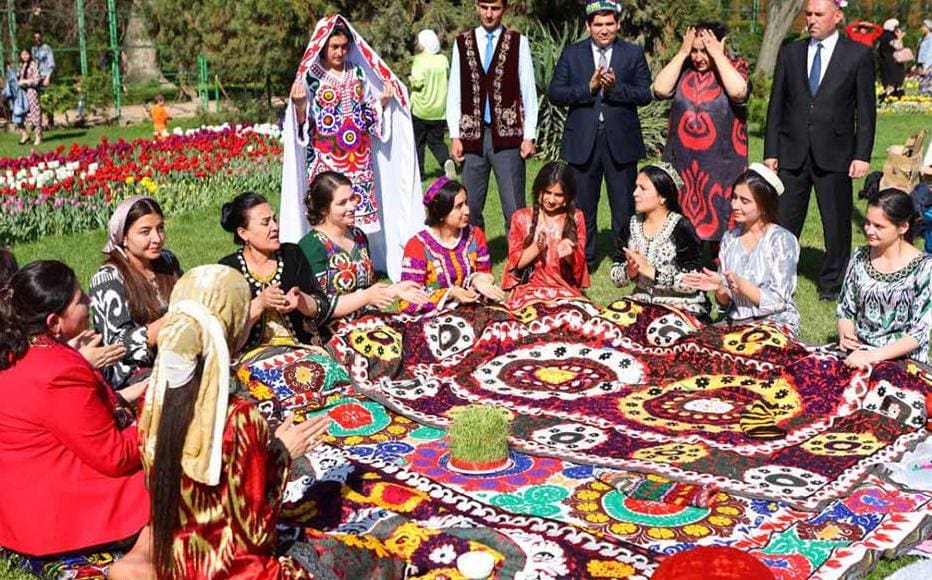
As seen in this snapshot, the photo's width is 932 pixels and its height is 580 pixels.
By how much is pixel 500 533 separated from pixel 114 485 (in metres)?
1.48

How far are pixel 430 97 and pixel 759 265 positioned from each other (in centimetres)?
681

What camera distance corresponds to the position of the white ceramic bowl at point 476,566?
12.7 ft

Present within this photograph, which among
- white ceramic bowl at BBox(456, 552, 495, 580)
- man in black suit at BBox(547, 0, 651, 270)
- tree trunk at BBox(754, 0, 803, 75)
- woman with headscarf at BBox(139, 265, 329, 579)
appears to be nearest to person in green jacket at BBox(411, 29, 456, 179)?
man in black suit at BBox(547, 0, 651, 270)

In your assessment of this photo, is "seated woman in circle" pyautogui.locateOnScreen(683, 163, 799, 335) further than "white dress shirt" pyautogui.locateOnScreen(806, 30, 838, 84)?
No

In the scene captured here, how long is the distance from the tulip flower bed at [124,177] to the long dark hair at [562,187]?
529cm

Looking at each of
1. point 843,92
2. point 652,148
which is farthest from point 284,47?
point 843,92

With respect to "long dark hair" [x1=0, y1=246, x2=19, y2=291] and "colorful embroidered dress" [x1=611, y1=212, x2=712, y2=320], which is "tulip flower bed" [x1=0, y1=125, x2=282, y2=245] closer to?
"long dark hair" [x1=0, y1=246, x2=19, y2=291]

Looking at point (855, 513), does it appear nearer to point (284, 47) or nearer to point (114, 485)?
point (114, 485)

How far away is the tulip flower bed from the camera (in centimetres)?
1035

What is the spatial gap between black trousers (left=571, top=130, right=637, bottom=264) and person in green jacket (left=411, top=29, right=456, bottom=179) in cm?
400

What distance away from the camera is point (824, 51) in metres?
7.93

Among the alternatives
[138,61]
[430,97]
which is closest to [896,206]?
[430,97]

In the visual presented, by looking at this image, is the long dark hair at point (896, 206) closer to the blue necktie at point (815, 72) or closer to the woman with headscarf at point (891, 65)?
the blue necktie at point (815, 72)

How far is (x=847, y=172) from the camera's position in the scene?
800cm
